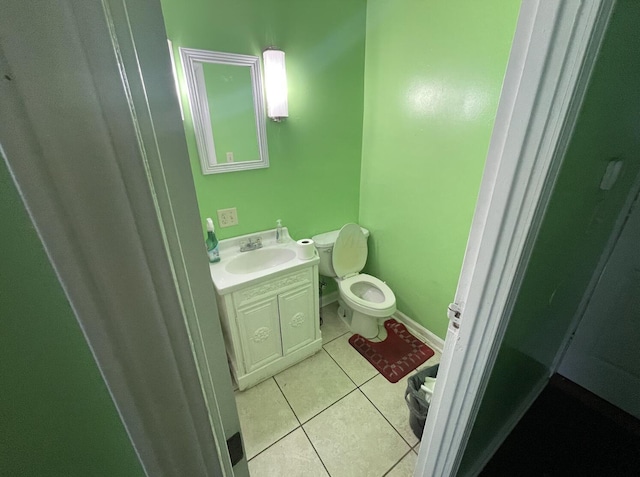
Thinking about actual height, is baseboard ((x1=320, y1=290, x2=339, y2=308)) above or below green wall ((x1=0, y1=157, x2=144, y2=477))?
below

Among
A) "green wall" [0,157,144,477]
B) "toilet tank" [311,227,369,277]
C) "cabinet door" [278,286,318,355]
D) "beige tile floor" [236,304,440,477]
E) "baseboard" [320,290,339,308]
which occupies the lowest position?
"beige tile floor" [236,304,440,477]

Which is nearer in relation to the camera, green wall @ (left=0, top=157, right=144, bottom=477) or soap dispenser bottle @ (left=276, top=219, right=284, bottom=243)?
green wall @ (left=0, top=157, right=144, bottom=477)

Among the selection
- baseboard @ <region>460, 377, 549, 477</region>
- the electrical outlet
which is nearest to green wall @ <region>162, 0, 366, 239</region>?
the electrical outlet

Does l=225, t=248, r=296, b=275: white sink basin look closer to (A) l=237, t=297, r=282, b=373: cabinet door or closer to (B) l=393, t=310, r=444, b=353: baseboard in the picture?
(A) l=237, t=297, r=282, b=373: cabinet door

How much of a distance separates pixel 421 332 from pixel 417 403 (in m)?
0.76

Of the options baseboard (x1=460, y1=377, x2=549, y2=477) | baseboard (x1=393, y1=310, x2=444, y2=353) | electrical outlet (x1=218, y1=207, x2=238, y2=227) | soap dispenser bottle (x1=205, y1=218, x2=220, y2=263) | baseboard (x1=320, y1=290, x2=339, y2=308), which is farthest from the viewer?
baseboard (x1=320, y1=290, x2=339, y2=308)

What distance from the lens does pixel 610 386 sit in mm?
1455

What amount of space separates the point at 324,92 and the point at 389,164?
656 millimetres

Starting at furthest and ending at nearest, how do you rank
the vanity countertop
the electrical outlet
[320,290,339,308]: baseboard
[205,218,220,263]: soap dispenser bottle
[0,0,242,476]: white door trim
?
[320,290,339,308]: baseboard < the electrical outlet < [205,218,220,263]: soap dispenser bottle < the vanity countertop < [0,0,242,476]: white door trim

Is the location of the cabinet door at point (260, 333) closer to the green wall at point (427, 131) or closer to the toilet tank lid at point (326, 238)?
the toilet tank lid at point (326, 238)

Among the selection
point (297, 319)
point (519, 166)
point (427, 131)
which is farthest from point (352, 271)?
point (519, 166)

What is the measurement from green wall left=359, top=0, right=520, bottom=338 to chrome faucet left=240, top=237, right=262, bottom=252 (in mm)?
938

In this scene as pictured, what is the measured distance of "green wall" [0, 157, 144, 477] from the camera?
226 millimetres

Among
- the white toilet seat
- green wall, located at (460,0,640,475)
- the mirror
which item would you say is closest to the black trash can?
green wall, located at (460,0,640,475)
